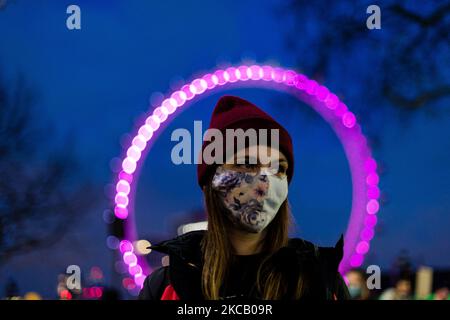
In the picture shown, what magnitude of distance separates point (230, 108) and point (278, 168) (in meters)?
0.31

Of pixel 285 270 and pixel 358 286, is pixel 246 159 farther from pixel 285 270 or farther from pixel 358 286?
pixel 358 286

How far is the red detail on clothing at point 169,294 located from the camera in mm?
2127

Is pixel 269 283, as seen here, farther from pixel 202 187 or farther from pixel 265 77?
pixel 265 77

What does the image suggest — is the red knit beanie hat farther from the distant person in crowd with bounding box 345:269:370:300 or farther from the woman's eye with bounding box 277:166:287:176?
the distant person in crowd with bounding box 345:269:370:300

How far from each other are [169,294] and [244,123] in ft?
2.21

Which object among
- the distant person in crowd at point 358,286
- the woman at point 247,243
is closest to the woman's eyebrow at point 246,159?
the woman at point 247,243

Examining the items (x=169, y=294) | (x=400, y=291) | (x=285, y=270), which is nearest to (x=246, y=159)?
(x=285, y=270)

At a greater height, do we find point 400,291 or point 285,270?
point 285,270

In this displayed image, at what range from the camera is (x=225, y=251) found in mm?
2141

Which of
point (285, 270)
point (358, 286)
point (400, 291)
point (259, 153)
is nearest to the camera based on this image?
point (285, 270)

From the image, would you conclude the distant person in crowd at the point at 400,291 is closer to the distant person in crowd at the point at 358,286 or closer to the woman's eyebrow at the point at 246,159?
the distant person in crowd at the point at 358,286

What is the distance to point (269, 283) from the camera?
6.80 ft

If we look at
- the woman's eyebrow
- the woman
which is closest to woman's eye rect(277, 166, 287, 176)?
the woman

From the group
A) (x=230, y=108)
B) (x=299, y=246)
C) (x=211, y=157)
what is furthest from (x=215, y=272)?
(x=230, y=108)
